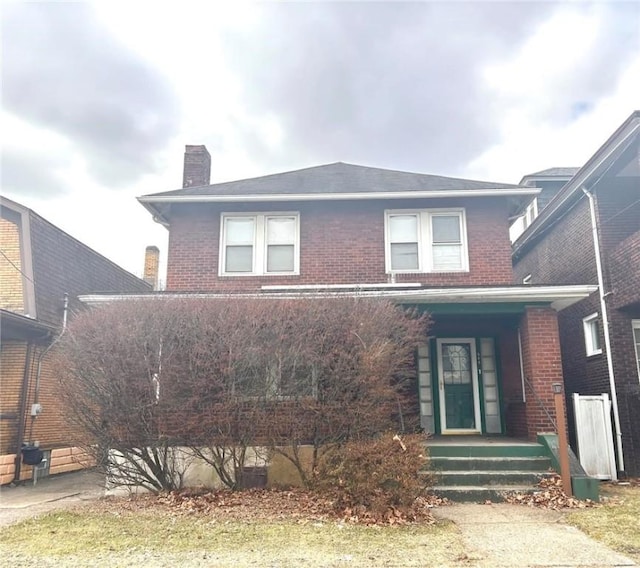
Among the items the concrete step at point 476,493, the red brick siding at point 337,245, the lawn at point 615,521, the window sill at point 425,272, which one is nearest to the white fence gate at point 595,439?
the lawn at point 615,521

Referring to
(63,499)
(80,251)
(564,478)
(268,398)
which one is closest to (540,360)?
(564,478)

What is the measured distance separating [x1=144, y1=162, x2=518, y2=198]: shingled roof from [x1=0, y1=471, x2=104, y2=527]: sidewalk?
6.33m

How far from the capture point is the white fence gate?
9.26 metres

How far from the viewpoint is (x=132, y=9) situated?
10492 millimetres

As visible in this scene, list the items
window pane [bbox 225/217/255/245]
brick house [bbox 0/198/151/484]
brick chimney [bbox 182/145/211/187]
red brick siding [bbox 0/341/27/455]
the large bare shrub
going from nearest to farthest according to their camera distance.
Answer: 1. the large bare shrub
2. red brick siding [bbox 0/341/27/455]
3. brick house [bbox 0/198/151/484]
4. window pane [bbox 225/217/255/245]
5. brick chimney [bbox 182/145/211/187]

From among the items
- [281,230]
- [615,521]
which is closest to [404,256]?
[281,230]

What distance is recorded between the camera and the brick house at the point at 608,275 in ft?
34.2

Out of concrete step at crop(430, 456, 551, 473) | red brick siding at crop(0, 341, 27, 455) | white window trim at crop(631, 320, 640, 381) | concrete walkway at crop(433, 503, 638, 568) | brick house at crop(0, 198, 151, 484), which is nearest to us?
concrete walkway at crop(433, 503, 638, 568)

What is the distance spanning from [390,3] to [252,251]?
6.09 m

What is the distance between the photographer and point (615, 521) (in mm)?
6527

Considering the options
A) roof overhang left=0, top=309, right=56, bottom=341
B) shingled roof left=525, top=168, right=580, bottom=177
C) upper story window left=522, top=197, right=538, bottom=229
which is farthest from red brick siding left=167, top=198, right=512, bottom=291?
shingled roof left=525, top=168, right=580, bottom=177

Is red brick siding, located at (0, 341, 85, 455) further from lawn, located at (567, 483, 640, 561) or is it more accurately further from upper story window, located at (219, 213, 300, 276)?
lawn, located at (567, 483, 640, 561)

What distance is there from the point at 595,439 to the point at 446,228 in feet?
17.5

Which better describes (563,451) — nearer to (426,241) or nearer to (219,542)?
(219,542)
